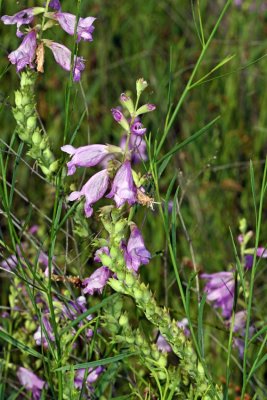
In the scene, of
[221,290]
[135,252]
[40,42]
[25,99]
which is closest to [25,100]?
[25,99]

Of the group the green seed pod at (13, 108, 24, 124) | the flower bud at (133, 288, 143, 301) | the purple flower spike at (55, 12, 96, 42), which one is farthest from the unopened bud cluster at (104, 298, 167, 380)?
the purple flower spike at (55, 12, 96, 42)

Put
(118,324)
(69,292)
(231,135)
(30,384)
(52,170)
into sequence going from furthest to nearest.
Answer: (231,135), (30,384), (69,292), (52,170), (118,324)

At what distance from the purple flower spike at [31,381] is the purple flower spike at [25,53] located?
0.73 meters

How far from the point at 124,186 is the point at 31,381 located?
28.0 inches

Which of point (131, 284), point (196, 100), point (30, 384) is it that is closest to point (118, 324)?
point (131, 284)

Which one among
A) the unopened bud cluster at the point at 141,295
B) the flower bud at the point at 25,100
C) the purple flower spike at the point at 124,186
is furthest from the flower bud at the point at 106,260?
the flower bud at the point at 25,100

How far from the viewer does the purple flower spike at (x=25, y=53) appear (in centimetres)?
144

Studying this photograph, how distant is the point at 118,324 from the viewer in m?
1.39

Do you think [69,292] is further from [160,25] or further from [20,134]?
[160,25]

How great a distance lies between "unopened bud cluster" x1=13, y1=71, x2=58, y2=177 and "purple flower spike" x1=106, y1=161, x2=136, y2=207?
199 millimetres

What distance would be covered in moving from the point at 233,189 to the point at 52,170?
172 centimetres

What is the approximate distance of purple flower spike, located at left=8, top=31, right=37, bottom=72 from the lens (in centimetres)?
144

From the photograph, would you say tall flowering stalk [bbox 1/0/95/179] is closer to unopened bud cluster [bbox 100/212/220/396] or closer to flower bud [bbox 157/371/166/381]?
unopened bud cluster [bbox 100/212/220/396]

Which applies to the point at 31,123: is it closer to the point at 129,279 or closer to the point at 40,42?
the point at 40,42
